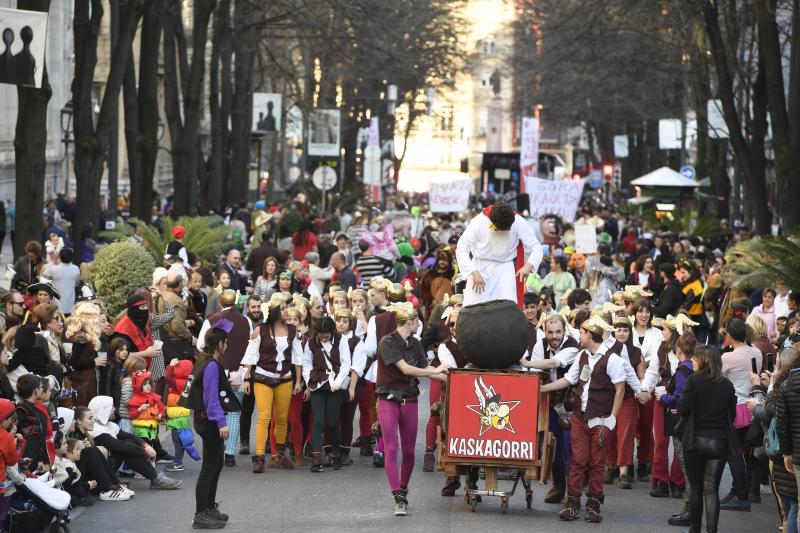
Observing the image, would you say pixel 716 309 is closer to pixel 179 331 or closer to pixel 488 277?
pixel 179 331

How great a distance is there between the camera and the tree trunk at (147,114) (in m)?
30.6

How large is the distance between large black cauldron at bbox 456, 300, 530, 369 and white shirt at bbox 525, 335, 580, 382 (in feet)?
2.33

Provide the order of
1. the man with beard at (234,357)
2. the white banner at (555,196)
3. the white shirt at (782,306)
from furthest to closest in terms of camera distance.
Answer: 1. the white banner at (555,196)
2. the white shirt at (782,306)
3. the man with beard at (234,357)

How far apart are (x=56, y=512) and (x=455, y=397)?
3173mm

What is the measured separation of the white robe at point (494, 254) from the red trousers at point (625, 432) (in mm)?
1762

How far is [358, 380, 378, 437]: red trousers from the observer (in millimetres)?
16453

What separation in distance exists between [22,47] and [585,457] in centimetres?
849

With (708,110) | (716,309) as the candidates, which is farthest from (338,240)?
(708,110)

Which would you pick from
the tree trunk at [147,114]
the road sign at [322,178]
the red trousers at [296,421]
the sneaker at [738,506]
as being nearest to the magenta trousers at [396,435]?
the red trousers at [296,421]

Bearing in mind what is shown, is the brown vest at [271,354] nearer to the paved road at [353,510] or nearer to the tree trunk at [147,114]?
the paved road at [353,510]

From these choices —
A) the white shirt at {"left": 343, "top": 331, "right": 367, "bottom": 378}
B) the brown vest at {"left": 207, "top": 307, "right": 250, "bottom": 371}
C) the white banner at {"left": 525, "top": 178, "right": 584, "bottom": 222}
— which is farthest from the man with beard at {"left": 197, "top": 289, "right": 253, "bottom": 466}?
the white banner at {"left": 525, "top": 178, "right": 584, "bottom": 222}

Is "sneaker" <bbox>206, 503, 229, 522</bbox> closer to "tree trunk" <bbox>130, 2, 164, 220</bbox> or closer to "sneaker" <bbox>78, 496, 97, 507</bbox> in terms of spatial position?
"sneaker" <bbox>78, 496, 97, 507</bbox>

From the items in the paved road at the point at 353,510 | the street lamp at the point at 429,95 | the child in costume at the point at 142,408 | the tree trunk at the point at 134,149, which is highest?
the street lamp at the point at 429,95

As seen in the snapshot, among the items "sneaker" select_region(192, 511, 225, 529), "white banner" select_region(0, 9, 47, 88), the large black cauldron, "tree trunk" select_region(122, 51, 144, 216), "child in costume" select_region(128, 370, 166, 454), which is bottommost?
"sneaker" select_region(192, 511, 225, 529)
